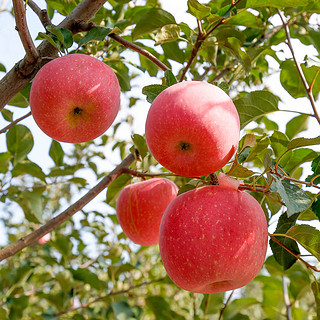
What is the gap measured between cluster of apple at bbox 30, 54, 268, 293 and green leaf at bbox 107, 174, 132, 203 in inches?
24.4

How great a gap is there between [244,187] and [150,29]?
77 centimetres

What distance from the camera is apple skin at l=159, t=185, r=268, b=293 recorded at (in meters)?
0.96

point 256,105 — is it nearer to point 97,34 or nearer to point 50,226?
point 97,34

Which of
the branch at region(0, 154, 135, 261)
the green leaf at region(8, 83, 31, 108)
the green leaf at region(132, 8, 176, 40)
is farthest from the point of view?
the green leaf at region(8, 83, 31, 108)

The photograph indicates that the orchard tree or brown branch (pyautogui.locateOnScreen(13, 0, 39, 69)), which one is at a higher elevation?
brown branch (pyautogui.locateOnScreen(13, 0, 39, 69))

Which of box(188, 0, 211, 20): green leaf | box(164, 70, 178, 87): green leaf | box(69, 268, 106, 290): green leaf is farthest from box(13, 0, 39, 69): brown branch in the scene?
box(69, 268, 106, 290): green leaf

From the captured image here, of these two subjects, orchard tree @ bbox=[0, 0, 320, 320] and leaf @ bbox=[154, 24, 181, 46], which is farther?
leaf @ bbox=[154, 24, 181, 46]

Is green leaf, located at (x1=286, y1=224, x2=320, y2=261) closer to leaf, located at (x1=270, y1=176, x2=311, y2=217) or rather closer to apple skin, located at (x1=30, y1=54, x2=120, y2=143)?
leaf, located at (x1=270, y1=176, x2=311, y2=217)

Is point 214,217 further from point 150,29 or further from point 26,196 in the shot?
point 26,196

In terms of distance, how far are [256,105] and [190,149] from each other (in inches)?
21.8

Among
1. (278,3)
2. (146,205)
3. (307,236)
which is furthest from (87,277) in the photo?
(278,3)

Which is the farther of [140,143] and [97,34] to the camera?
[140,143]

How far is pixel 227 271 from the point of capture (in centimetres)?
97

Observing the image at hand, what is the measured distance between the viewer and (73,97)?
1.11 m
